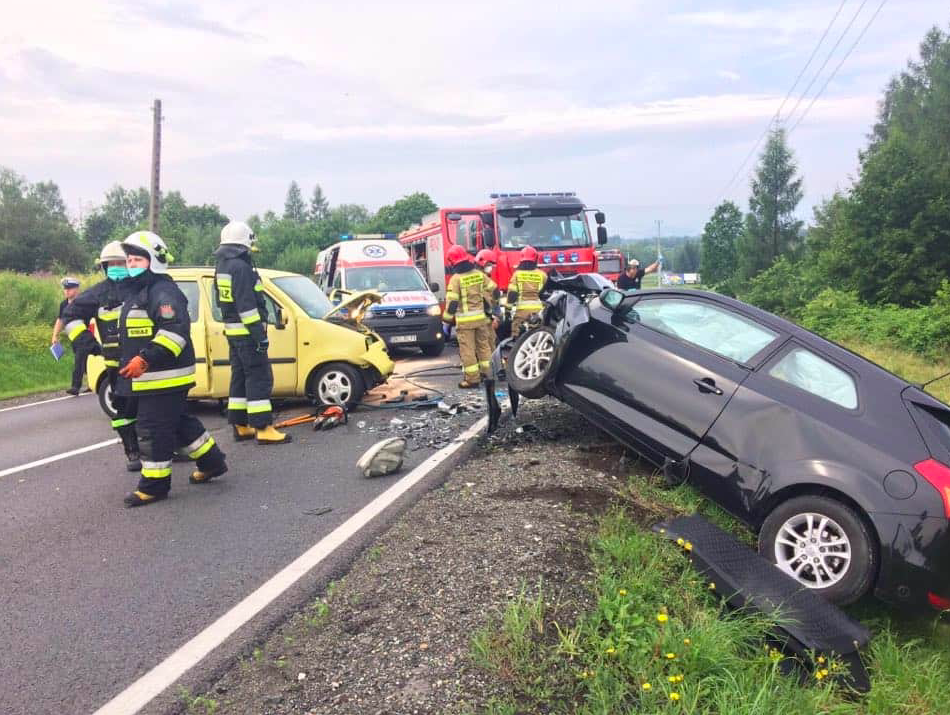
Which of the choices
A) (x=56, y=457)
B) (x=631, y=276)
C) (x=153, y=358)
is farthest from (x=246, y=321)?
(x=631, y=276)

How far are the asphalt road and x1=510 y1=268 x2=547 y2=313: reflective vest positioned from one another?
11.3 ft

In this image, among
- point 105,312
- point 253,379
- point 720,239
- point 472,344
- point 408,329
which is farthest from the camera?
point 720,239

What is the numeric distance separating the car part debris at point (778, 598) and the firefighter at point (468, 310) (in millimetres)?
5459

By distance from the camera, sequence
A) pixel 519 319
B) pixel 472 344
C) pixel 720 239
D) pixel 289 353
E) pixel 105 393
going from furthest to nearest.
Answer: pixel 720 239 → pixel 519 319 → pixel 472 344 → pixel 105 393 → pixel 289 353

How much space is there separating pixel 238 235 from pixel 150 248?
5.08 feet

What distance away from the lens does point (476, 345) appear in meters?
9.75

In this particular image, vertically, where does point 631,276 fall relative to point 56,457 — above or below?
above

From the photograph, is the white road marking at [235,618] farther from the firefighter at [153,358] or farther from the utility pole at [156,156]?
the utility pole at [156,156]

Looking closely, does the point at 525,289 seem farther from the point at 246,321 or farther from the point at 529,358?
the point at 246,321

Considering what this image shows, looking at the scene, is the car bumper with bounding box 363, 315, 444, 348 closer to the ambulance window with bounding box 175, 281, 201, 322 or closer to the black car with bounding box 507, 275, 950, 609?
the ambulance window with bounding box 175, 281, 201, 322

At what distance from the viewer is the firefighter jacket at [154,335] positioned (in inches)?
209

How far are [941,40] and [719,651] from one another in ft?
161

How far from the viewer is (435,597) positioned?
350cm

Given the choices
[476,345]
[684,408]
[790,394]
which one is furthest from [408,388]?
[790,394]
